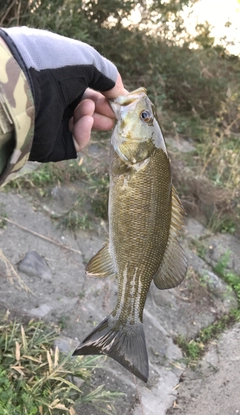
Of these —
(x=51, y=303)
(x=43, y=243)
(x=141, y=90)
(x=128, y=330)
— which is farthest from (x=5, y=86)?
(x=43, y=243)

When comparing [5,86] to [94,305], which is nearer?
[5,86]

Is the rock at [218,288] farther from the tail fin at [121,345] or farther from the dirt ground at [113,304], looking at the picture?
the tail fin at [121,345]

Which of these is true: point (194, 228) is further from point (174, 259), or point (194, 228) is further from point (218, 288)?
point (174, 259)

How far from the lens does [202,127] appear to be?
22.7ft

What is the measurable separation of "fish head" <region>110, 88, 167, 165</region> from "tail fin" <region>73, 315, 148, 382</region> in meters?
0.78

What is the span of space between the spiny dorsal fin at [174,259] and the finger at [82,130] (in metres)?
0.55

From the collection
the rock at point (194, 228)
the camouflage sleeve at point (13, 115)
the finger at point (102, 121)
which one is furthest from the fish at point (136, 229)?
the rock at point (194, 228)

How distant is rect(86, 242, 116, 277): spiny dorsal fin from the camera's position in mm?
2074

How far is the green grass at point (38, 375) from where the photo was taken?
2.42 m

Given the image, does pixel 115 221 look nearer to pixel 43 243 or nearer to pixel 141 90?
pixel 141 90

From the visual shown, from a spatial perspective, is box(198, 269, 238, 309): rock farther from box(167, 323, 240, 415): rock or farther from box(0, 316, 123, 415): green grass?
box(0, 316, 123, 415): green grass

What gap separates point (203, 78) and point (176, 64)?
0.50 m

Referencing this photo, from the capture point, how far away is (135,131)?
6.27 ft

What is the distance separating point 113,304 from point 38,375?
3.57ft
